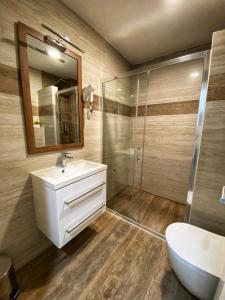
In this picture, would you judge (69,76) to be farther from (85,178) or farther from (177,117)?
(177,117)

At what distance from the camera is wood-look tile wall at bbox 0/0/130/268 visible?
1035 mm

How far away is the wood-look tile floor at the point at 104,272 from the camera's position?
108 centimetres

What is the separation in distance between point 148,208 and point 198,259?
127 cm

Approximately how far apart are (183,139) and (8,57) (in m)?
2.36

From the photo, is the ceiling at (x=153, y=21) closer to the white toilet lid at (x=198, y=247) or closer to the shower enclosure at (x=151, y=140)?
the shower enclosure at (x=151, y=140)

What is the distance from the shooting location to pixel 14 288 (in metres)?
1.07

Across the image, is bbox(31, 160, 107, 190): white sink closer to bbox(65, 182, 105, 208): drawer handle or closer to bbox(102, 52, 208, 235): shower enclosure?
bbox(65, 182, 105, 208): drawer handle

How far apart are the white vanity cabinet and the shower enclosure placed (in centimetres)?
86

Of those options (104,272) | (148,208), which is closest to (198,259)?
(104,272)

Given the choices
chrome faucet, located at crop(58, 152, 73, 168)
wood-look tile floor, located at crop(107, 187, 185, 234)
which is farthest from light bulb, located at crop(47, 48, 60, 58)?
wood-look tile floor, located at crop(107, 187, 185, 234)

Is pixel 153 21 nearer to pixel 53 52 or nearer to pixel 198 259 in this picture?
pixel 53 52

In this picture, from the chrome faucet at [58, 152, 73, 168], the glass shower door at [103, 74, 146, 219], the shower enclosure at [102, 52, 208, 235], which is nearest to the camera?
the chrome faucet at [58, 152, 73, 168]

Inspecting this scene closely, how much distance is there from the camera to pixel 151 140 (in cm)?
252

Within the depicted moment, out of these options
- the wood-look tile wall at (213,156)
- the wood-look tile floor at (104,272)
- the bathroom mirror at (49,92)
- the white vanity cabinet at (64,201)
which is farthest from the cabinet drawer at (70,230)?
the wood-look tile wall at (213,156)
